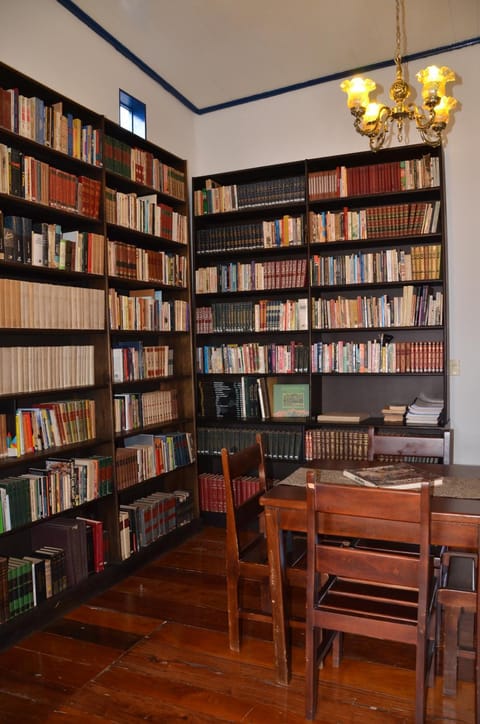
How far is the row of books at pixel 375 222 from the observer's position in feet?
12.3

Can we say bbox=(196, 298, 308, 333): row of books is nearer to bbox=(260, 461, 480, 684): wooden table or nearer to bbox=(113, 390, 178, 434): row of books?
bbox=(113, 390, 178, 434): row of books

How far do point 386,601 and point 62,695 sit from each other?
133cm

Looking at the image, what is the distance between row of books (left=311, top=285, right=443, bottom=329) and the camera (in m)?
3.76

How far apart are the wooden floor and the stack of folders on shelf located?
158 cm

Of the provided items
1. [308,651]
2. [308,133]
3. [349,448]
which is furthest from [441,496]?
[308,133]

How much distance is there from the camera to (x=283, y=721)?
2055mm

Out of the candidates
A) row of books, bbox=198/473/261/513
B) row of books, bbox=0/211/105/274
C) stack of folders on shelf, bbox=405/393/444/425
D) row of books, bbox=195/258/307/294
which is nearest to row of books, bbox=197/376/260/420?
row of books, bbox=198/473/261/513

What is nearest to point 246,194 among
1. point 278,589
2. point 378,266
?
point 378,266

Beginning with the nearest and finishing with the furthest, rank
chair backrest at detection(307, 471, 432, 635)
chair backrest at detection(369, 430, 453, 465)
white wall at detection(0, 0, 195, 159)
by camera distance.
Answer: chair backrest at detection(307, 471, 432, 635)
chair backrest at detection(369, 430, 453, 465)
white wall at detection(0, 0, 195, 159)

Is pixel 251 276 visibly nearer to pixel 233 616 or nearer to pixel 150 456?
pixel 150 456

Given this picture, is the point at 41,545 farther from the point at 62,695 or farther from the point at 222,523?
the point at 222,523

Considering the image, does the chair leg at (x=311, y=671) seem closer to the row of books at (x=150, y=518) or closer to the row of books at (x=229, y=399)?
the row of books at (x=150, y=518)

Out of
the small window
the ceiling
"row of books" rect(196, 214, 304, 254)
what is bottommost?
"row of books" rect(196, 214, 304, 254)

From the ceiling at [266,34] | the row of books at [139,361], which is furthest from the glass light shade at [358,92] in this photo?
the row of books at [139,361]
